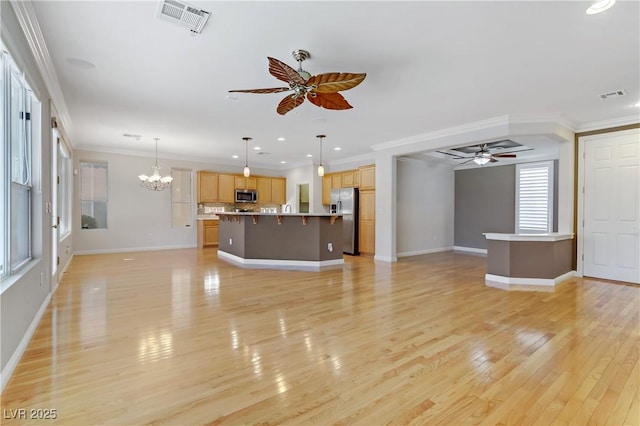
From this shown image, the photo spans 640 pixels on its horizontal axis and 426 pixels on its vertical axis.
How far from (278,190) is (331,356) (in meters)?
8.57

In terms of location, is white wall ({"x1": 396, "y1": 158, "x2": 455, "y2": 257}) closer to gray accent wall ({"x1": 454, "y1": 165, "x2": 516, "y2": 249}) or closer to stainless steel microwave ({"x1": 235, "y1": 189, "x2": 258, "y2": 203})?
gray accent wall ({"x1": 454, "y1": 165, "x2": 516, "y2": 249})

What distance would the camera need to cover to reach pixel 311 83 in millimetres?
2910

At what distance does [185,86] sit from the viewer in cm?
390

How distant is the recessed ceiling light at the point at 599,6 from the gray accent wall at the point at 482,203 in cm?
639

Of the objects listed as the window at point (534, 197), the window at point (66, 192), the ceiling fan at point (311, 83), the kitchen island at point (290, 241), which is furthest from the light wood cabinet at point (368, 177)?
the window at point (66, 192)

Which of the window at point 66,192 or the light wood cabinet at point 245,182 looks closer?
the window at point 66,192

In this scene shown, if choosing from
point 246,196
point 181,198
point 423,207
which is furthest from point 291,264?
point 181,198

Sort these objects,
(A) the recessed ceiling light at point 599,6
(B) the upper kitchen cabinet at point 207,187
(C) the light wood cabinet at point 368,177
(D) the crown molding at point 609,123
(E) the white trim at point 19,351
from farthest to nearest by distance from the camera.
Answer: (B) the upper kitchen cabinet at point 207,187 → (C) the light wood cabinet at point 368,177 → (D) the crown molding at point 609,123 → (A) the recessed ceiling light at point 599,6 → (E) the white trim at point 19,351

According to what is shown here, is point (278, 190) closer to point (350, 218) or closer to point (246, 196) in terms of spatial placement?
point (246, 196)

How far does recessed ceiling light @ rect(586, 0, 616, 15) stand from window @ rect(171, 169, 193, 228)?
889 centimetres

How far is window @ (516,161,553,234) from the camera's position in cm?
753

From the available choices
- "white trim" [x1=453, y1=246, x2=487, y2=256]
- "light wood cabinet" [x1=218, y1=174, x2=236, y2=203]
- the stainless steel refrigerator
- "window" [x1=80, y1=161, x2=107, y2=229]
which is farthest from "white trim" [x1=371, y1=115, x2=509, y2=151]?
"window" [x1=80, y1=161, x2=107, y2=229]

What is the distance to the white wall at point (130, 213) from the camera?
7.62 m

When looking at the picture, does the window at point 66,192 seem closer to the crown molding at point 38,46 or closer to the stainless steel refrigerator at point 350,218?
the crown molding at point 38,46
